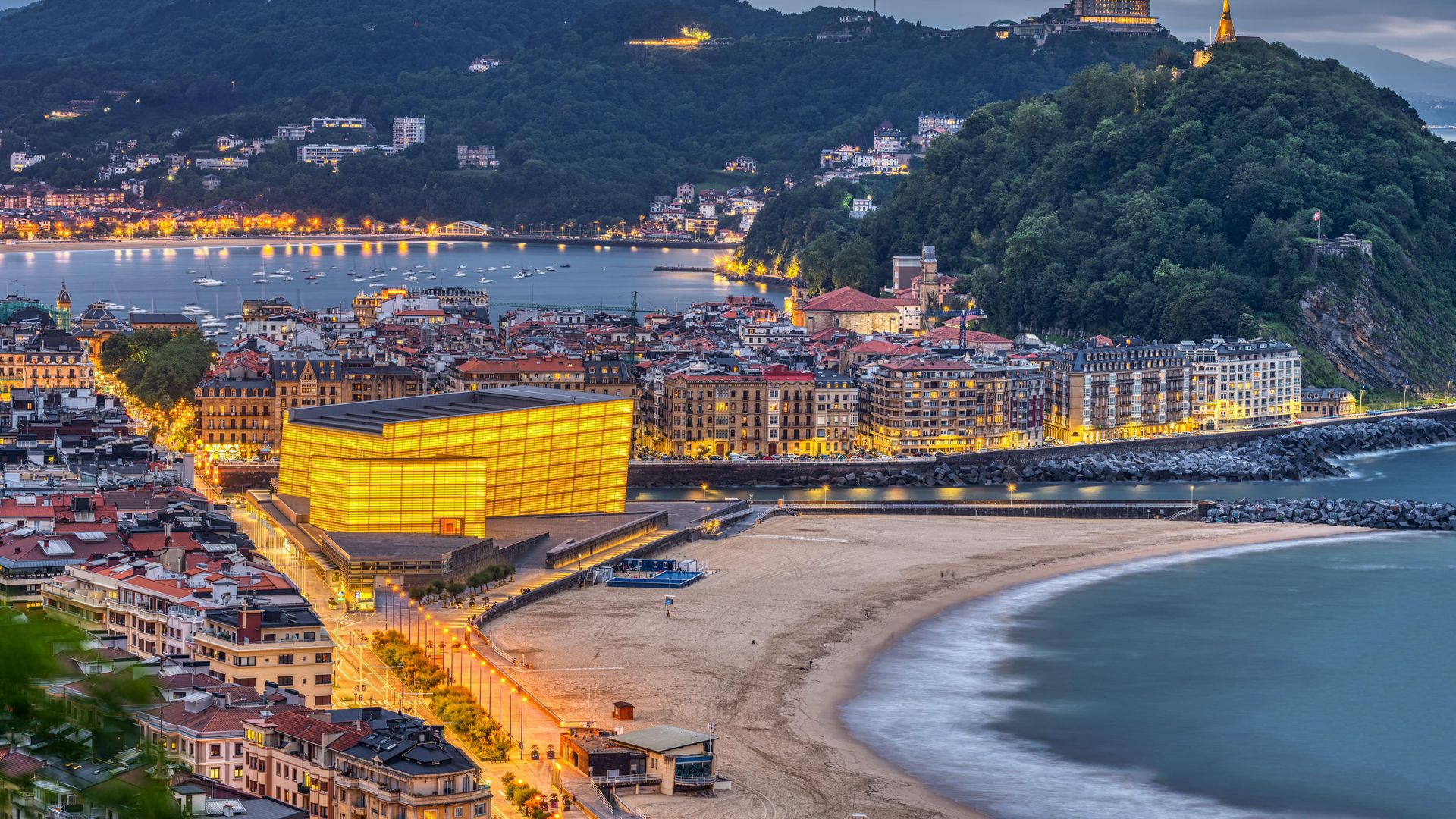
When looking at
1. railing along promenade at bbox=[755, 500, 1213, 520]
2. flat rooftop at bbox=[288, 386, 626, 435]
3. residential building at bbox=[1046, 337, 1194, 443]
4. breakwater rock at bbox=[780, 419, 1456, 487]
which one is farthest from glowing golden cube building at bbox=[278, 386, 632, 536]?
residential building at bbox=[1046, 337, 1194, 443]

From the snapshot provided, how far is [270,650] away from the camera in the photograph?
26.5m

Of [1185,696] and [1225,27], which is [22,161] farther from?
[1185,696]

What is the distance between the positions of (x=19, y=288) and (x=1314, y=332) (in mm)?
67362

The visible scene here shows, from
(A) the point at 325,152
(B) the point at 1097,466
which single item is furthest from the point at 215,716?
(A) the point at 325,152

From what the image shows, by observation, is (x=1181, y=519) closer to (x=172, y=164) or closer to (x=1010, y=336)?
(x=1010, y=336)

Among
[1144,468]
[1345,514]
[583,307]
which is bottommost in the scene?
[1345,514]

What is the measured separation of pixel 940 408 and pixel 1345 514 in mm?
12824

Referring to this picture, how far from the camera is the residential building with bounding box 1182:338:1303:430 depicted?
6762 cm

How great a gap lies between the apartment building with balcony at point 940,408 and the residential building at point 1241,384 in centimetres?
745

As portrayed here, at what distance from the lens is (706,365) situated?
200ft

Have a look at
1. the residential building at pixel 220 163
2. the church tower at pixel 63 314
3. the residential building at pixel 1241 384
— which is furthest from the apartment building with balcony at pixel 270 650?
the residential building at pixel 220 163

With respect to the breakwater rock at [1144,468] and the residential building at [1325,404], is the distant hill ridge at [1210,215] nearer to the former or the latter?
the residential building at [1325,404]

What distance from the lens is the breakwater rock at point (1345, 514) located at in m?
50.6

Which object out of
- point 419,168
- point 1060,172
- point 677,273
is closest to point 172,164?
point 419,168
